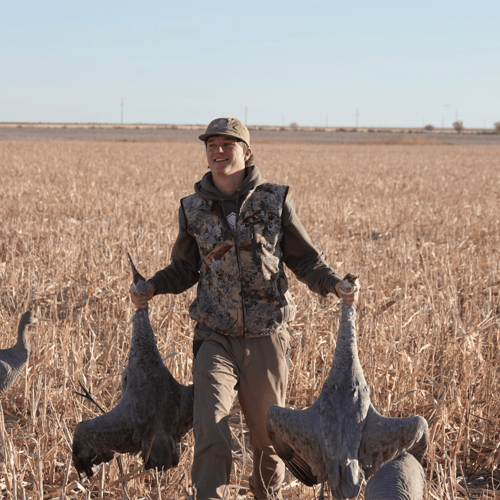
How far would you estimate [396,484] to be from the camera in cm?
158

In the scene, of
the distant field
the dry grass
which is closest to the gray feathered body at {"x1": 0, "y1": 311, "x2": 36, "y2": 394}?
the dry grass

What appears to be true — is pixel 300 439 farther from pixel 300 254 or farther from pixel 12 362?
pixel 12 362

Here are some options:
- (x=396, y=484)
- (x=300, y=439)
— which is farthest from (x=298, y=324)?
(x=396, y=484)

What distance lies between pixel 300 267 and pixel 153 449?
3.93 feet

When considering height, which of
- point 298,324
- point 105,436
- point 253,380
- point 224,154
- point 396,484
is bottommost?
point 298,324

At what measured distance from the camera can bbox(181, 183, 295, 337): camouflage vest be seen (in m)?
3.03

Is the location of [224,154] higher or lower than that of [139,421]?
higher

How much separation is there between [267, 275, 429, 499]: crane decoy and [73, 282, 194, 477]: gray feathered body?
64 centimetres

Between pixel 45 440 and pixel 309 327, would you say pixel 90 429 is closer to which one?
pixel 45 440

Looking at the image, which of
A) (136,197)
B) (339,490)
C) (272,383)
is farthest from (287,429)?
→ (136,197)

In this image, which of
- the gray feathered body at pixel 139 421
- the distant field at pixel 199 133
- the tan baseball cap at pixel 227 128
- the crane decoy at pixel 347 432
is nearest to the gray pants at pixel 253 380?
the gray feathered body at pixel 139 421

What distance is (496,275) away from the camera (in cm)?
686

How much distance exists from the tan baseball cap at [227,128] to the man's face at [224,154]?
45 mm

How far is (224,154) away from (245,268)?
61 cm
